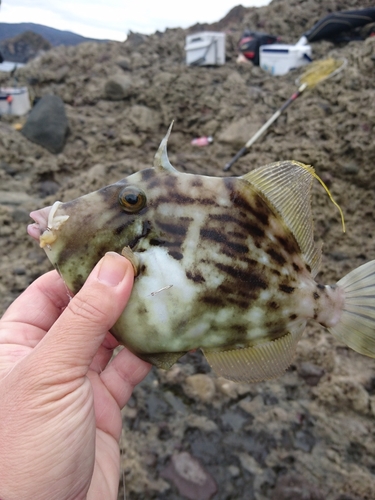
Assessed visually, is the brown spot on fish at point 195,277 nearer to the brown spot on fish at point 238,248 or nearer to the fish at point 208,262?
the fish at point 208,262

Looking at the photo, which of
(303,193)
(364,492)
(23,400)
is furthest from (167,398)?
(303,193)

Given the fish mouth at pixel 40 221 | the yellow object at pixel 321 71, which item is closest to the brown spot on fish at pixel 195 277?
the fish mouth at pixel 40 221

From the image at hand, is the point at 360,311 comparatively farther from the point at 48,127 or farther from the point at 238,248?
the point at 48,127

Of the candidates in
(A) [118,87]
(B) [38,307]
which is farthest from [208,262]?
(A) [118,87]

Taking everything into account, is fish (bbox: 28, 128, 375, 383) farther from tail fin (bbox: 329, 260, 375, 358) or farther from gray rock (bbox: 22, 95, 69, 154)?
gray rock (bbox: 22, 95, 69, 154)

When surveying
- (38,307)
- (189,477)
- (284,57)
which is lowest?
(189,477)
